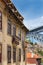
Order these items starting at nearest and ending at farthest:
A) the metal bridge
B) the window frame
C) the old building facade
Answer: the old building facade < the window frame < the metal bridge

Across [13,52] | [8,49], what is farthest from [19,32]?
[8,49]

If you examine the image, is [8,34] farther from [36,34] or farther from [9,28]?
[36,34]

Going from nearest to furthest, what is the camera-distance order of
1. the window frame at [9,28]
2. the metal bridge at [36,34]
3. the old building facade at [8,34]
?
the old building facade at [8,34], the window frame at [9,28], the metal bridge at [36,34]

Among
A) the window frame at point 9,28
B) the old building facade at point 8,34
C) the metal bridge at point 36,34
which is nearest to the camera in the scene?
the old building facade at point 8,34

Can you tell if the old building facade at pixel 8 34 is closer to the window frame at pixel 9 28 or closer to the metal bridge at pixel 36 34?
the window frame at pixel 9 28

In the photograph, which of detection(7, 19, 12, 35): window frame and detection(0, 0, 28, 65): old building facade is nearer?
detection(0, 0, 28, 65): old building facade

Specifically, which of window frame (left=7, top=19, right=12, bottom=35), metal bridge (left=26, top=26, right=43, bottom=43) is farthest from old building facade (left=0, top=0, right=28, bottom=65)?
metal bridge (left=26, top=26, right=43, bottom=43)

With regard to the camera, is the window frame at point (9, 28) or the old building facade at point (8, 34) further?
the window frame at point (9, 28)

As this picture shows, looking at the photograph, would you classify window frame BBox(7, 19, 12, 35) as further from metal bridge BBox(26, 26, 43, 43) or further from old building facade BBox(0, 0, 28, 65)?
metal bridge BBox(26, 26, 43, 43)

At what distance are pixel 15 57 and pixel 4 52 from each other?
6.32 metres

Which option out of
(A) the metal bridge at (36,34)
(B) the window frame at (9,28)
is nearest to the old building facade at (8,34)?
(B) the window frame at (9,28)

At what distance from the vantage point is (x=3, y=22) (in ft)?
86.3

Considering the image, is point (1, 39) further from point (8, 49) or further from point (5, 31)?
point (8, 49)

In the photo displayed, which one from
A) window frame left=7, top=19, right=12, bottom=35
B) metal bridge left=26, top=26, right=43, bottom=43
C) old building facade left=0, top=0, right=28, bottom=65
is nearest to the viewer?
old building facade left=0, top=0, right=28, bottom=65
